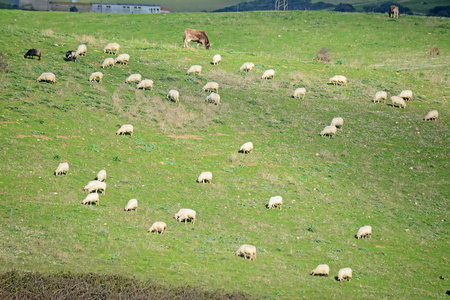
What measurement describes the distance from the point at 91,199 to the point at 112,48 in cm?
2692

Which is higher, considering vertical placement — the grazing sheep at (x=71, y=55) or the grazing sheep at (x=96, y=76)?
the grazing sheep at (x=71, y=55)

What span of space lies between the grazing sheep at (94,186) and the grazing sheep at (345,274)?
38.5ft

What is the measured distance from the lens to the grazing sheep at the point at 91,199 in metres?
20.6

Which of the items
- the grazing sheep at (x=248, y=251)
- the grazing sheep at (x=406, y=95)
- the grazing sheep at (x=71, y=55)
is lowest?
the grazing sheep at (x=248, y=251)

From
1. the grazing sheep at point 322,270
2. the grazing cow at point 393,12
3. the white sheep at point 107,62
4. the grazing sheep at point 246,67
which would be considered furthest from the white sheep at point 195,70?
the grazing cow at point 393,12

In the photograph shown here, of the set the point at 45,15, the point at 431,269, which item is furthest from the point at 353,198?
the point at 45,15

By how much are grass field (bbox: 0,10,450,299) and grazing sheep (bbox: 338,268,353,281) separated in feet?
0.92

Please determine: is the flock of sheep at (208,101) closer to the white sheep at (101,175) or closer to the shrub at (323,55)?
the white sheep at (101,175)

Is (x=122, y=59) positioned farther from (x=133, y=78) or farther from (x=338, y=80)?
(x=338, y=80)

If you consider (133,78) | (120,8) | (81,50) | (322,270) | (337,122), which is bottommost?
(322,270)

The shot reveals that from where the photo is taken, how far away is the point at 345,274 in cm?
1773

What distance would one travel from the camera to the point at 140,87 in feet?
123

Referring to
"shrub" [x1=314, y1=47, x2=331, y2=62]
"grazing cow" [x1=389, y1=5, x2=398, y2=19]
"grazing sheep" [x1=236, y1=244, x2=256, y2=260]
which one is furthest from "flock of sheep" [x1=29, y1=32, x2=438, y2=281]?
"grazing cow" [x1=389, y1=5, x2=398, y2=19]

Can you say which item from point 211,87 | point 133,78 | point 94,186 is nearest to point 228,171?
point 94,186
